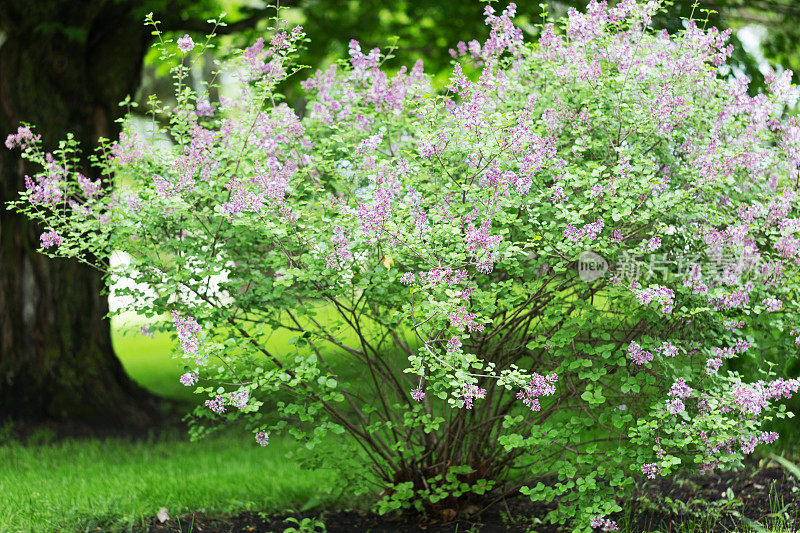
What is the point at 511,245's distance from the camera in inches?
143

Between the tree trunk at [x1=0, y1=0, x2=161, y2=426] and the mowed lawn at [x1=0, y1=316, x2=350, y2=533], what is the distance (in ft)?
1.97

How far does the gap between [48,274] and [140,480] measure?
10.8ft

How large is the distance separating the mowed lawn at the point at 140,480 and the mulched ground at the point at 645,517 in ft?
0.62

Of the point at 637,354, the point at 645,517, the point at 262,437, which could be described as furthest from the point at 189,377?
the point at 645,517

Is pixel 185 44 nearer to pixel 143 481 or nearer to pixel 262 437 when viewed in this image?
pixel 262 437

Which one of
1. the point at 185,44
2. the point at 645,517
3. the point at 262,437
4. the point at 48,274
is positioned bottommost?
the point at 645,517

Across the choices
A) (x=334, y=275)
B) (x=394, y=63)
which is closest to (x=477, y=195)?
(x=334, y=275)

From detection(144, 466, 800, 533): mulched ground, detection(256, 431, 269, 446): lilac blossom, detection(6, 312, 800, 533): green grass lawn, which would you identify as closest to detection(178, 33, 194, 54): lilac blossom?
detection(6, 312, 800, 533): green grass lawn

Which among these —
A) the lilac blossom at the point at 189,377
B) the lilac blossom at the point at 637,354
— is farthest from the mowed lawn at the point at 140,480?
the lilac blossom at the point at 637,354

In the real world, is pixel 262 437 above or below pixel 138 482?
above

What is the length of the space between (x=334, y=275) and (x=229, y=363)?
2.22ft

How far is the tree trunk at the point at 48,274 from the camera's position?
8.02 meters

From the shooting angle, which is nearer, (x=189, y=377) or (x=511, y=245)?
(x=189, y=377)

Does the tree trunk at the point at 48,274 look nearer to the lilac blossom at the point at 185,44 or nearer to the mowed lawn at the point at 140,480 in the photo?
the mowed lawn at the point at 140,480
